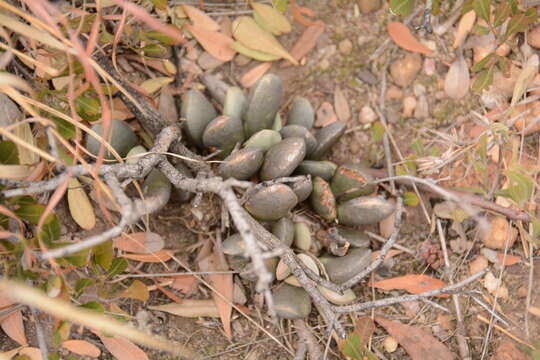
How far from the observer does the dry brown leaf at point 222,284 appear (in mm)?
1315

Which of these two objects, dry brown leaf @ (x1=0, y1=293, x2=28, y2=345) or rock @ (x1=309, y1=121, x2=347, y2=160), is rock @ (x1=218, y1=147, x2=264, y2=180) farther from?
dry brown leaf @ (x1=0, y1=293, x2=28, y2=345)

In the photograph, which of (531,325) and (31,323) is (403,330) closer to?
(531,325)

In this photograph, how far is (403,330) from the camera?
1336mm

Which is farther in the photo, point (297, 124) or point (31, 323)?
point (297, 124)

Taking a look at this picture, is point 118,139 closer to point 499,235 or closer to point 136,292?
point 136,292

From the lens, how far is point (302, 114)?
4.65ft

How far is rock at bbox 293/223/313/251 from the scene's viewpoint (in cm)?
133

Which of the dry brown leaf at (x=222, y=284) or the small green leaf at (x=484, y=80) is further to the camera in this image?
the small green leaf at (x=484, y=80)

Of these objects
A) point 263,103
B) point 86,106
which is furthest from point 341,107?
point 86,106

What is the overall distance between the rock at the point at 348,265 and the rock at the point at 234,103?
0.46 meters

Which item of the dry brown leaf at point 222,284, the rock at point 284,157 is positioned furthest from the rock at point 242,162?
the dry brown leaf at point 222,284

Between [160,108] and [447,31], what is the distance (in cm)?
88

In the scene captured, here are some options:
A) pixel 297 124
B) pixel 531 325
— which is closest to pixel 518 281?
pixel 531 325

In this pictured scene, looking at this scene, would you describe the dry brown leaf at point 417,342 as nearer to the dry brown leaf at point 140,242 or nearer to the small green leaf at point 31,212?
the dry brown leaf at point 140,242
